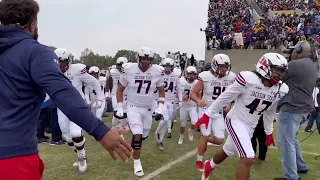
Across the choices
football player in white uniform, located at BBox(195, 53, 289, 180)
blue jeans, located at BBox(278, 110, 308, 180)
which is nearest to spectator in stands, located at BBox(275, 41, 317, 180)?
blue jeans, located at BBox(278, 110, 308, 180)

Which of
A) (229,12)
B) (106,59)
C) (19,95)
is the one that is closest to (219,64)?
(19,95)

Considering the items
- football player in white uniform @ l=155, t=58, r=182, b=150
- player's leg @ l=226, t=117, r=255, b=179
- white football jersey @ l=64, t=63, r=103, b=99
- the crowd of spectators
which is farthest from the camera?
the crowd of spectators

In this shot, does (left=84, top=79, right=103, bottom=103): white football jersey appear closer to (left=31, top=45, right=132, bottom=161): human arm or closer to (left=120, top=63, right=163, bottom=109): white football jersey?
(left=120, top=63, right=163, bottom=109): white football jersey

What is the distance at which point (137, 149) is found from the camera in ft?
18.3

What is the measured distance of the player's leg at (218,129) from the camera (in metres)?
6.05

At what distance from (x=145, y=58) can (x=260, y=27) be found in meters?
19.5

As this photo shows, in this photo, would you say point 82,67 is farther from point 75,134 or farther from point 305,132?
point 305,132

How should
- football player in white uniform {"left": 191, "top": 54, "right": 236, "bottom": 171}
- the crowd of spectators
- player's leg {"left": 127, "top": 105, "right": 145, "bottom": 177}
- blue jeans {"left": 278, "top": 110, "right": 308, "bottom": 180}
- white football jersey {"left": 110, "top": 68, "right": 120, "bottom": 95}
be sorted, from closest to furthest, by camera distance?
blue jeans {"left": 278, "top": 110, "right": 308, "bottom": 180}, player's leg {"left": 127, "top": 105, "right": 145, "bottom": 177}, football player in white uniform {"left": 191, "top": 54, "right": 236, "bottom": 171}, white football jersey {"left": 110, "top": 68, "right": 120, "bottom": 95}, the crowd of spectators

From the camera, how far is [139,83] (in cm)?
588

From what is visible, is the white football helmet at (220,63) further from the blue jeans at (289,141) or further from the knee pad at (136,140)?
the knee pad at (136,140)

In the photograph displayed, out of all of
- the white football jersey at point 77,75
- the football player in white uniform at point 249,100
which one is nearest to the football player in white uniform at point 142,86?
the white football jersey at point 77,75

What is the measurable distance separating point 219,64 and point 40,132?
15.6 feet

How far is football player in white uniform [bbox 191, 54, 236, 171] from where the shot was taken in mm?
5889

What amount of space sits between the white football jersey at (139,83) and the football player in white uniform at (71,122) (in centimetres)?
88
